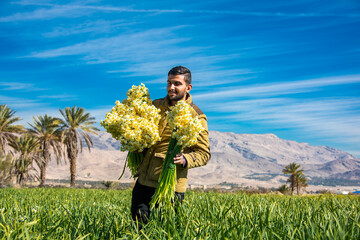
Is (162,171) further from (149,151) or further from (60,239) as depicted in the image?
(60,239)

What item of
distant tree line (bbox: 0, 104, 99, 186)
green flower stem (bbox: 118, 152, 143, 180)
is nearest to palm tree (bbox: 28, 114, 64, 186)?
distant tree line (bbox: 0, 104, 99, 186)

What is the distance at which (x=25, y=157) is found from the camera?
32594 millimetres

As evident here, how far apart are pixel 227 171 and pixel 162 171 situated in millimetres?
165971

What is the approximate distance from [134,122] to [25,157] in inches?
1282

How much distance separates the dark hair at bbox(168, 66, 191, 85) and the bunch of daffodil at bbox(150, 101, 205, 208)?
508mm

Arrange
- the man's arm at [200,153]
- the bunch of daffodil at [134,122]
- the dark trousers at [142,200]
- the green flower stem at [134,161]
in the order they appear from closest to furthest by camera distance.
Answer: the bunch of daffodil at [134,122]
the man's arm at [200,153]
the dark trousers at [142,200]
the green flower stem at [134,161]

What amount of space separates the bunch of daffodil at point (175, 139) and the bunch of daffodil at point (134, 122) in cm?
23

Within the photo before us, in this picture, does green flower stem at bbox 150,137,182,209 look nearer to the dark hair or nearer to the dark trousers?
the dark trousers

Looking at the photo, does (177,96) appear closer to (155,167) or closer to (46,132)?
(155,167)

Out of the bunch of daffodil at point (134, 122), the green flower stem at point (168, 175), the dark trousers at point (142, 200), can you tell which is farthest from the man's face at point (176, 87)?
→ the dark trousers at point (142, 200)

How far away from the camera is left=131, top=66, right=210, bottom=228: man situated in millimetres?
3875

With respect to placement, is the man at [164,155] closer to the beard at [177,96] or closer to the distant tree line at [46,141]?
the beard at [177,96]

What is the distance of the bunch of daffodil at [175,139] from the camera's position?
348cm

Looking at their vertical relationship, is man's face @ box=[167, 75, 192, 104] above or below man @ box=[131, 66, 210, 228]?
above
